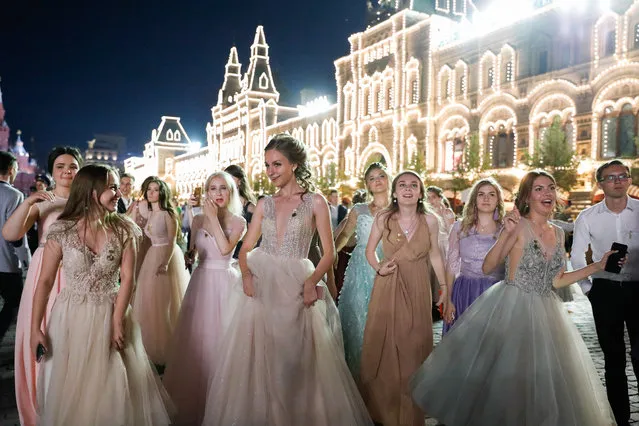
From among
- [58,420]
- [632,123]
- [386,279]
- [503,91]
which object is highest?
[503,91]

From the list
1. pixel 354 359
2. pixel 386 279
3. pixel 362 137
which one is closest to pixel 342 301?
pixel 354 359

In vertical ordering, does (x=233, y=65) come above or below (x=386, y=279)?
above

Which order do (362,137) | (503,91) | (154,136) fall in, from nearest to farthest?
(503,91) → (362,137) → (154,136)

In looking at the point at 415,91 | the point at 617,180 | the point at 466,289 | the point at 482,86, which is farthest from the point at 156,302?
the point at 415,91

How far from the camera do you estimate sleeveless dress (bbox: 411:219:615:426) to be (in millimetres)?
3531

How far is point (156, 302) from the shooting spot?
6.32 meters

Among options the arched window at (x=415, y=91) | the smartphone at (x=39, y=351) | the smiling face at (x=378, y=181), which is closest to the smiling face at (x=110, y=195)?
the smartphone at (x=39, y=351)

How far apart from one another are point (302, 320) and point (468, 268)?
231 cm

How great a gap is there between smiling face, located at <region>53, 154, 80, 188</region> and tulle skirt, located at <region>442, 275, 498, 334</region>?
358 cm

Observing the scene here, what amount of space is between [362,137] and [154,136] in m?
65.3

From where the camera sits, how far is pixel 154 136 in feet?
322

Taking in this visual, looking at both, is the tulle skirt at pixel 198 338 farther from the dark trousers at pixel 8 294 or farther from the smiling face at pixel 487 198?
the smiling face at pixel 487 198

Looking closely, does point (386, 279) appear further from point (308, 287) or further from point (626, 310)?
point (626, 310)

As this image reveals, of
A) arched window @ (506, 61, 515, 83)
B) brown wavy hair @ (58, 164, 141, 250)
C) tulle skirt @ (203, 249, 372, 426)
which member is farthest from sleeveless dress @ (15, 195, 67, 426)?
arched window @ (506, 61, 515, 83)
